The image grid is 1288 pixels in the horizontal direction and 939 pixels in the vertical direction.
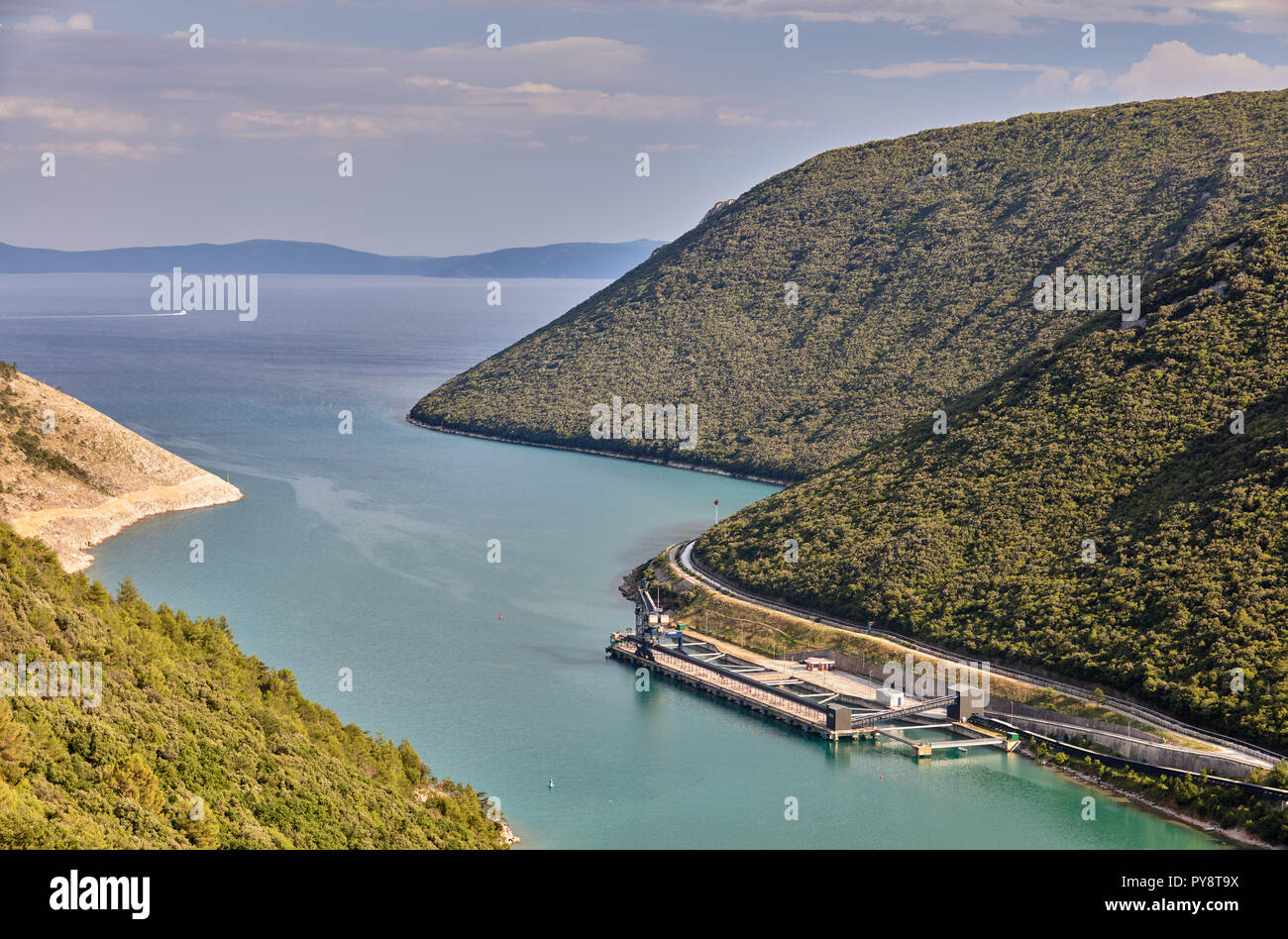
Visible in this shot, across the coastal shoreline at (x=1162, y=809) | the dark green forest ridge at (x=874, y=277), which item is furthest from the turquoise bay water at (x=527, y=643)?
the dark green forest ridge at (x=874, y=277)

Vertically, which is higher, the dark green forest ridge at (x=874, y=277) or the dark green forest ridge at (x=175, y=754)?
the dark green forest ridge at (x=874, y=277)

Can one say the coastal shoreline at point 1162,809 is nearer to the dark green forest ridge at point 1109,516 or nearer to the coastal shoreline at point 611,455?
the dark green forest ridge at point 1109,516

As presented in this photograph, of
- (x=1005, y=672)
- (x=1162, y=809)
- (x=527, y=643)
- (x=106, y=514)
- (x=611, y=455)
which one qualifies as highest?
(x=611, y=455)

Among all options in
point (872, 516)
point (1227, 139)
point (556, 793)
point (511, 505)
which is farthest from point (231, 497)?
point (1227, 139)

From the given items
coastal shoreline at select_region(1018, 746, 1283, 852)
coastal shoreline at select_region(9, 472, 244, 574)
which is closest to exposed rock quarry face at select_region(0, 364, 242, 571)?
coastal shoreline at select_region(9, 472, 244, 574)

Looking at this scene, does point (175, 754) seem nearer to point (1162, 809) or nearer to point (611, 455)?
point (1162, 809)

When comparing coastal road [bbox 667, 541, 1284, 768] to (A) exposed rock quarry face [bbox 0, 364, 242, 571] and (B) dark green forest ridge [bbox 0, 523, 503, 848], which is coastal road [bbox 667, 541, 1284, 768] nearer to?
(B) dark green forest ridge [bbox 0, 523, 503, 848]

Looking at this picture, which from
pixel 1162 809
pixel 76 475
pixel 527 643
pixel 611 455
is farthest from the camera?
pixel 611 455

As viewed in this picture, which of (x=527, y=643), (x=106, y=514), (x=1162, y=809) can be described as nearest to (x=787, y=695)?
(x=527, y=643)
